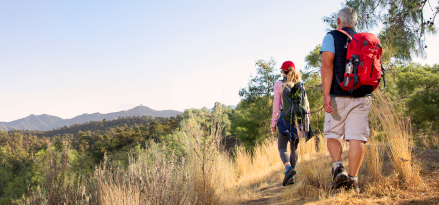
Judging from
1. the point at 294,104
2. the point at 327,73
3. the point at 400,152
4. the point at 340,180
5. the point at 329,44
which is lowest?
the point at 340,180

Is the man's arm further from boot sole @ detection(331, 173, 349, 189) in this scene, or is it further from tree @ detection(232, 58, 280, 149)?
tree @ detection(232, 58, 280, 149)

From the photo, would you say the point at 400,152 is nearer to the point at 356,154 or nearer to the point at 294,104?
the point at 356,154

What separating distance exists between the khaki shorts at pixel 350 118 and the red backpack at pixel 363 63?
16 centimetres

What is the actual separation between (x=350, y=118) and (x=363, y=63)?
0.51 metres

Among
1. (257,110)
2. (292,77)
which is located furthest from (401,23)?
(257,110)

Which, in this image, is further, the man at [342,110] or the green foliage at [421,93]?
the green foliage at [421,93]

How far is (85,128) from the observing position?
93.6 metres

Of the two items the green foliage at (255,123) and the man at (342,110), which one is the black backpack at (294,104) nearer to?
the man at (342,110)

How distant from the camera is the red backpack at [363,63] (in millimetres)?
2113

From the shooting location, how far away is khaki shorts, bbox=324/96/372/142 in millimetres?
2246

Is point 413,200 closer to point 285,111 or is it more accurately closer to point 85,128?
point 285,111

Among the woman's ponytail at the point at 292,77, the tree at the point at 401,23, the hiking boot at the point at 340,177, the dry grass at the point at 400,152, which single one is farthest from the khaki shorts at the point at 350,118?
the tree at the point at 401,23

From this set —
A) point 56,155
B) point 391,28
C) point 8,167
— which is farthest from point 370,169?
point 8,167

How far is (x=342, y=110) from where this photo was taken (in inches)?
91.7
